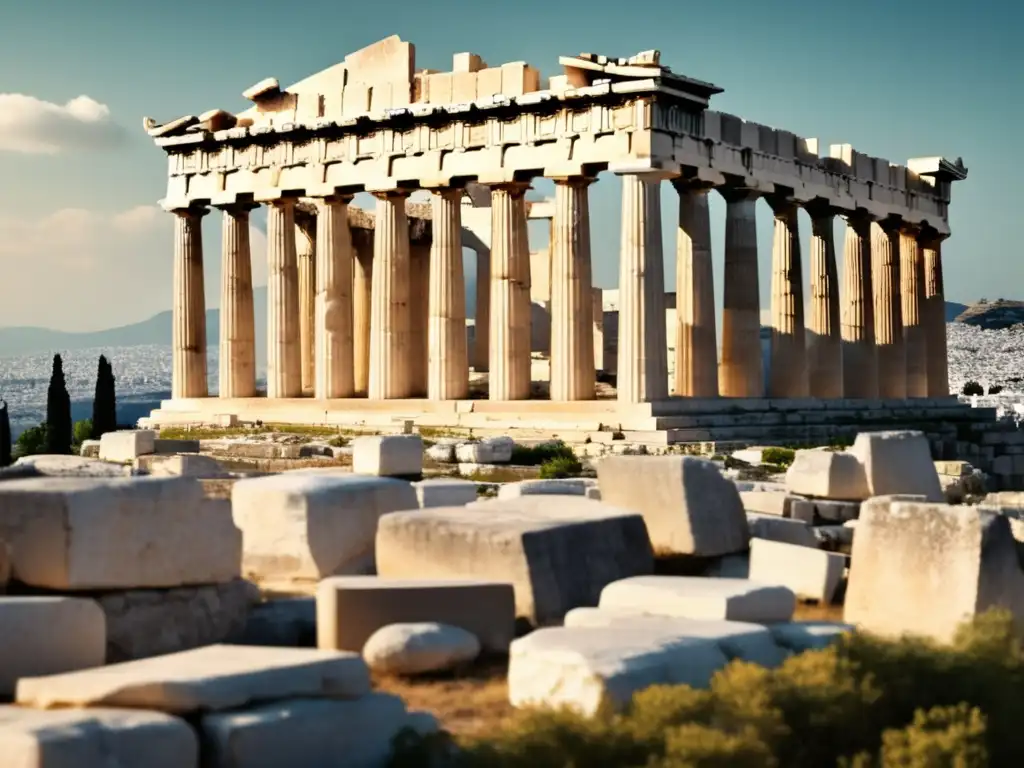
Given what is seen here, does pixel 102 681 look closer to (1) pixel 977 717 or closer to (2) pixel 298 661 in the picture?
(2) pixel 298 661

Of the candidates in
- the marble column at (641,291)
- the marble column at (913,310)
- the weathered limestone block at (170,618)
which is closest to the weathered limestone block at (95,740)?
the weathered limestone block at (170,618)

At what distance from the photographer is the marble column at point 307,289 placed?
47.1 metres

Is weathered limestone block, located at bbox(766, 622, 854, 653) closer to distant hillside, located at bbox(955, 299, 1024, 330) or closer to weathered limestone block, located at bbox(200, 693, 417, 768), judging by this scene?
weathered limestone block, located at bbox(200, 693, 417, 768)

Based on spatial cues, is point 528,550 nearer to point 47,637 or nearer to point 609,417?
point 47,637

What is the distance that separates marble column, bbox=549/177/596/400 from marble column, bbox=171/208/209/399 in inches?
523

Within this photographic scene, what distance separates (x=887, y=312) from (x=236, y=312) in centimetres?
2006

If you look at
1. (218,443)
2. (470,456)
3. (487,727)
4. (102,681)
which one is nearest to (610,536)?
(487,727)

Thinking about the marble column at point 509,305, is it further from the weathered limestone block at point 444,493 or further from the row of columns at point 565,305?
the weathered limestone block at point 444,493

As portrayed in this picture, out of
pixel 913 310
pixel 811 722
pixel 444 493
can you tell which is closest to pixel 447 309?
pixel 913 310

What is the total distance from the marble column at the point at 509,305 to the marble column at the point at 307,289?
10089mm

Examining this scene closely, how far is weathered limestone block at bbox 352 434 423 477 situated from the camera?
69.8 feet

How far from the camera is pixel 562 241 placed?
37.2m

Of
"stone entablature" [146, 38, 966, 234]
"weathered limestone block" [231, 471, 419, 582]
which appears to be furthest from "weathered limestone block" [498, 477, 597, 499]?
"stone entablature" [146, 38, 966, 234]

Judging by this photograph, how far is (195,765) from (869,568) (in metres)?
6.15
